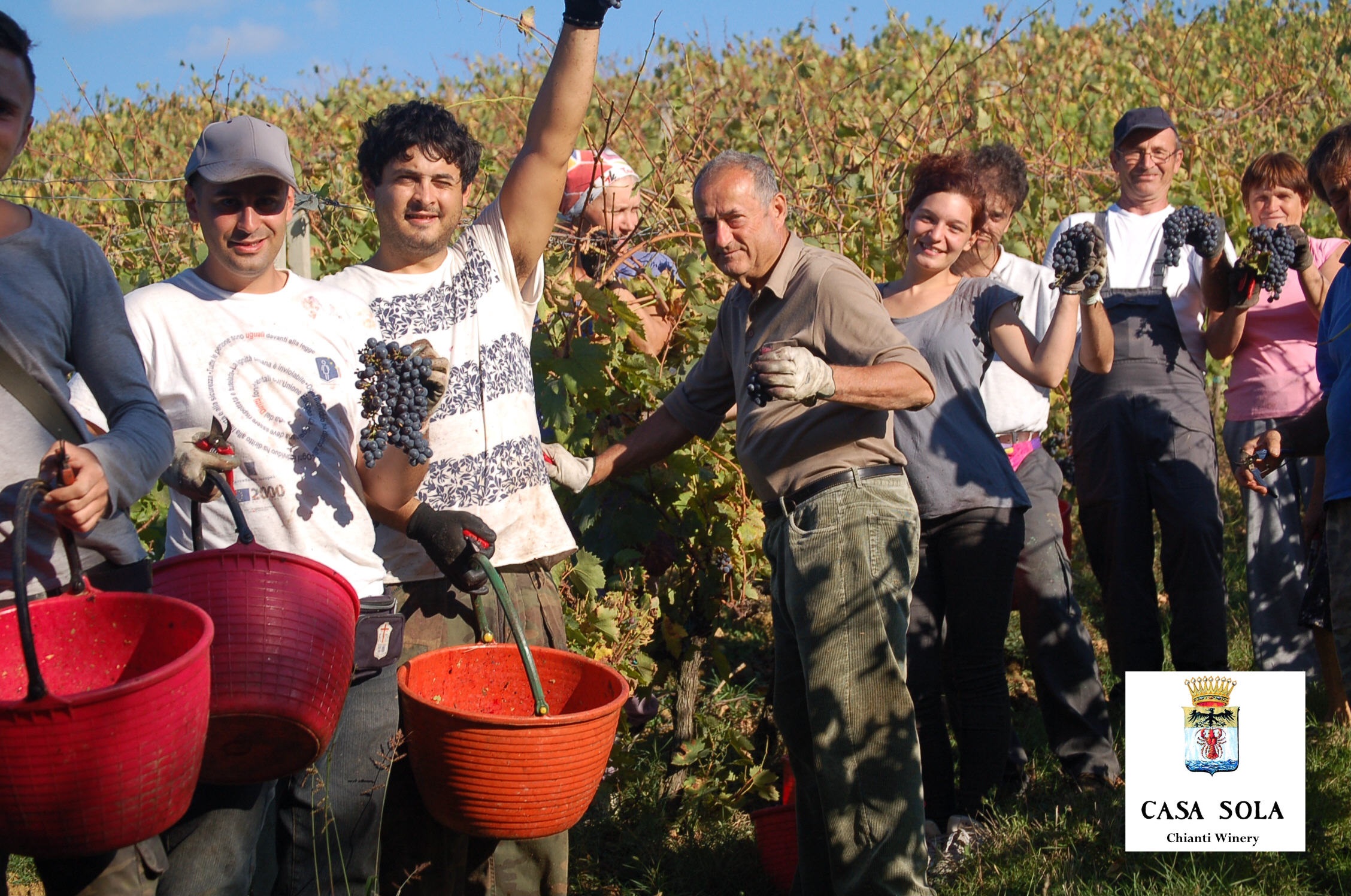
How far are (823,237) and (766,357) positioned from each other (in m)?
2.00

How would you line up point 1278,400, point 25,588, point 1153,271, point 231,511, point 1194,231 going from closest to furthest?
point 25,588
point 231,511
point 1194,231
point 1153,271
point 1278,400

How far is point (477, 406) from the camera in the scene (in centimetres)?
248

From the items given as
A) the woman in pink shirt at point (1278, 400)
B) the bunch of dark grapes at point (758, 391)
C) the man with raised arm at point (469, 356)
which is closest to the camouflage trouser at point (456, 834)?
the man with raised arm at point (469, 356)

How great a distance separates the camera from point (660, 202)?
3904 millimetres

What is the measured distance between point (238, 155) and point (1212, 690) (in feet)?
8.30

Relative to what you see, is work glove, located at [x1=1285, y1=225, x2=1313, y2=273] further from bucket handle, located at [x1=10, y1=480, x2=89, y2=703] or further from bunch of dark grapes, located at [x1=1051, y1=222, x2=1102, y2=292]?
bucket handle, located at [x1=10, y1=480, x2=89, y2=703]

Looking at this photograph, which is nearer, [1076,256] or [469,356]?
[469,356]

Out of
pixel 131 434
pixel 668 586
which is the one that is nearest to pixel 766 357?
pixel 131 434

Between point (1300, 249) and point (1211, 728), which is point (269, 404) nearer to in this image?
point (1211, 728)

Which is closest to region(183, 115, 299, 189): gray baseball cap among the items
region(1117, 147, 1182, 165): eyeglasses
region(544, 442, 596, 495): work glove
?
region(544, 442, 596, 495): work glove

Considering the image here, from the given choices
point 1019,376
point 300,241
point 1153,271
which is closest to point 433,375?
point 300,241

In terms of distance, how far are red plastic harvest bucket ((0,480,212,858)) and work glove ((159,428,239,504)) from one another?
0.29 metres

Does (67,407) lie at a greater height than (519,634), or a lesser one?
greater

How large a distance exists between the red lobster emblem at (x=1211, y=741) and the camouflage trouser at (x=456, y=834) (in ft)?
5.14
